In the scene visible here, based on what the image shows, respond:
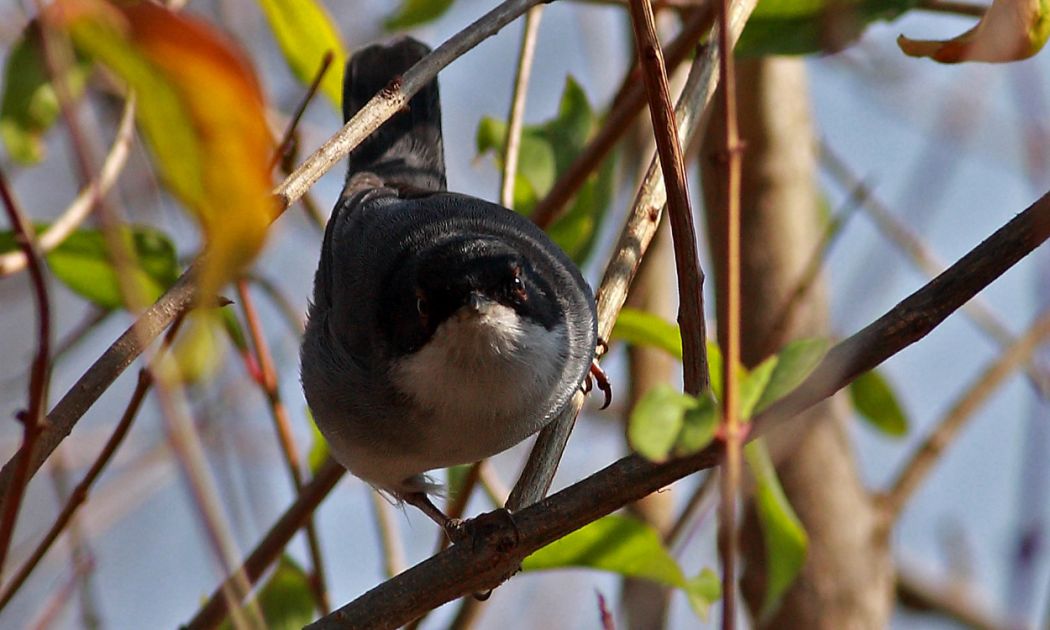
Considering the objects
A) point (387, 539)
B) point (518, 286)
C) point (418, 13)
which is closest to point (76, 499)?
point (518, 286)

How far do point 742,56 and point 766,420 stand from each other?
147 cm

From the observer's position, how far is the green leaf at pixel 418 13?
11.7 feet

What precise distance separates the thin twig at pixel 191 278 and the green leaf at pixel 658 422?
1.94 ft

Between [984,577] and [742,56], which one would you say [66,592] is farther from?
[984,577]

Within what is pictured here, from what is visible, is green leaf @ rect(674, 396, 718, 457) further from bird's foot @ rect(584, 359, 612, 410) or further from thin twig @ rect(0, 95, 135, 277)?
bird's foot @ rect(584, 359, 612, 410)

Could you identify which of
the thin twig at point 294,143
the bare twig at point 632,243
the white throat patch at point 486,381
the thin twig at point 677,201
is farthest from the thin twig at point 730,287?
the white throat patch at point 486,381

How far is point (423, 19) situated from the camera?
3.61 meters

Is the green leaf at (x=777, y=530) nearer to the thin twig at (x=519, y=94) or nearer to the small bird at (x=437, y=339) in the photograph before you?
the small bird at (x=437, y=339)

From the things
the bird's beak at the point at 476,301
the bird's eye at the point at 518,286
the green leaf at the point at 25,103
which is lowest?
the bird's beak at the point at 476,301

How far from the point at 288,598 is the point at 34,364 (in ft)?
6.07

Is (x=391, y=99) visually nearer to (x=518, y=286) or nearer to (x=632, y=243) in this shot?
(x=632, y=243)

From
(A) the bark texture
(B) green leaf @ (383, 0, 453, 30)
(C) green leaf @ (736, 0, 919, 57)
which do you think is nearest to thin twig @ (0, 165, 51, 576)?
(C) green leaf @ (736, 0, 919, 57)

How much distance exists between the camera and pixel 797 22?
2832 mm

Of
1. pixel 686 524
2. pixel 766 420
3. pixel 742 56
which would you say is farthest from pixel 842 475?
pixel 766 420
